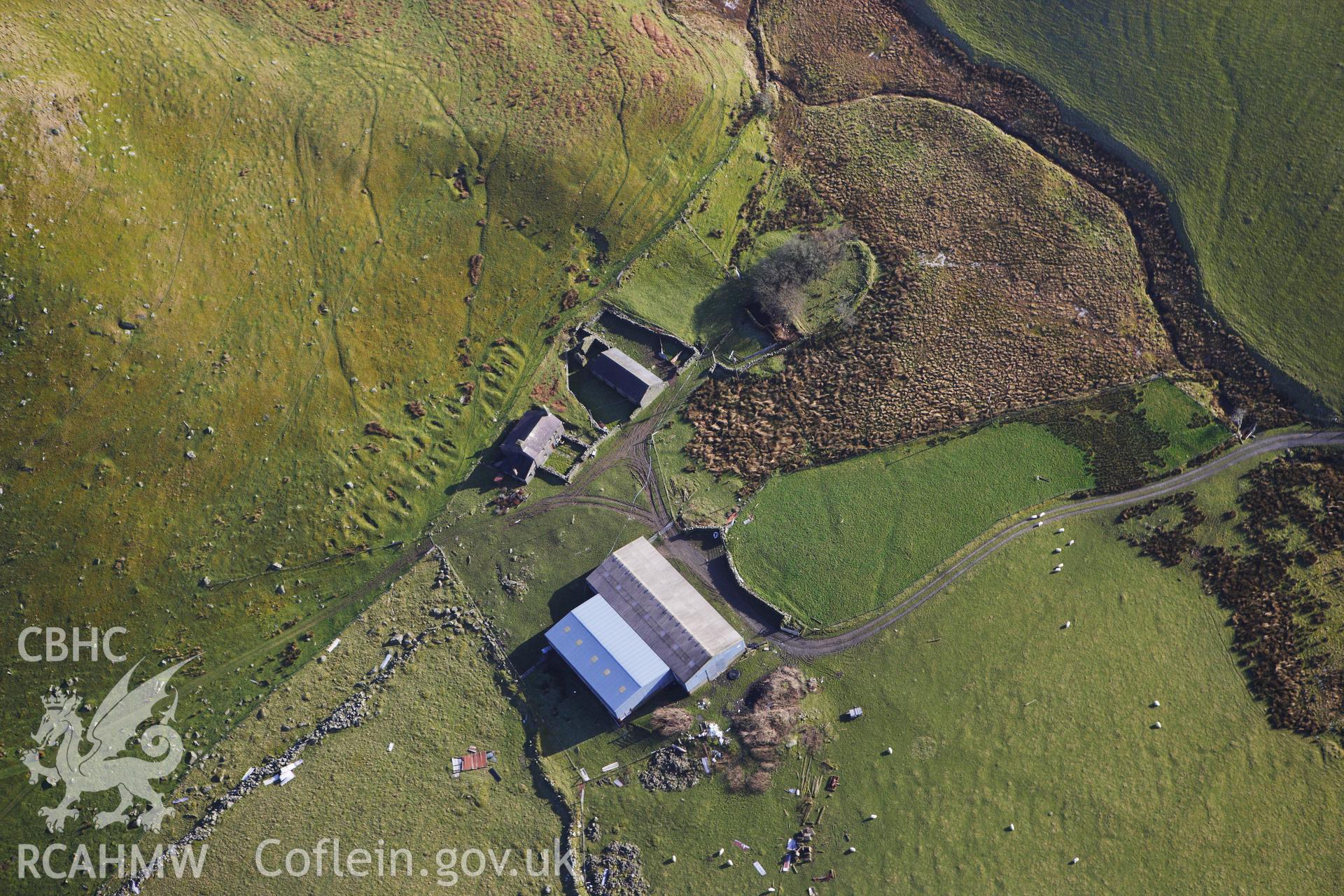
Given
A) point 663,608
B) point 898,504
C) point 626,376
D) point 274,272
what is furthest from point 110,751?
point 898,504

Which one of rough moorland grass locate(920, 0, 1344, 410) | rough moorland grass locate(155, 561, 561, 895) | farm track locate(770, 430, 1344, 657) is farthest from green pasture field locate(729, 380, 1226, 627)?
rough moorland grass locate(155, 561, 561, 895)

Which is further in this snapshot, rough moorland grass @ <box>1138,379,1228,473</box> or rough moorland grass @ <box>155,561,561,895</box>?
rough moorland grass @ <box>1138,379,1228,473</box>

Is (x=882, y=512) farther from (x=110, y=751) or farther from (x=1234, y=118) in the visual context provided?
(x=110, y=751)

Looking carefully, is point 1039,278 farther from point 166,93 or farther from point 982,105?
point 166,93

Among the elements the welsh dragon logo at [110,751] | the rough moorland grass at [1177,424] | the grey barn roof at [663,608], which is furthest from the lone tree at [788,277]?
the welsh dragon logo at [110,751]

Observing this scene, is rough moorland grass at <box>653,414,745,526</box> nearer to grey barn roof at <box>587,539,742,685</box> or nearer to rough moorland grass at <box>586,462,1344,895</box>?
grey barn roof at <box>587,539,742,685</box>

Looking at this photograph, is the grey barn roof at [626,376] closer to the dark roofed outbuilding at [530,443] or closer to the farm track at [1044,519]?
the dark roofed outbuilding at [530,443]

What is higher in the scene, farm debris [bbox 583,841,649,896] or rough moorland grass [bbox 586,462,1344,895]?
rough moorland grass [bbox 586,462,1344,895]
